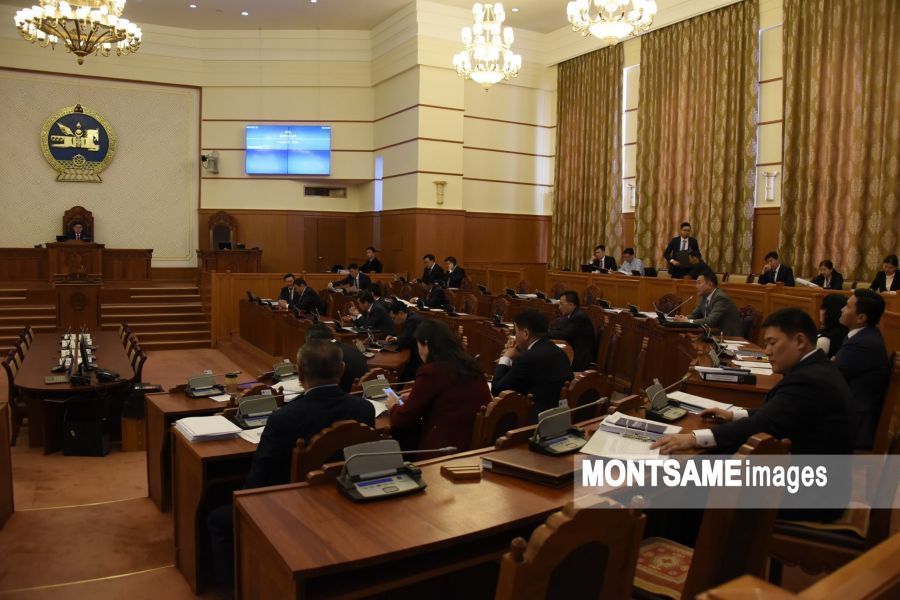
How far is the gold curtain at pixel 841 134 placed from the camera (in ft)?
30.3

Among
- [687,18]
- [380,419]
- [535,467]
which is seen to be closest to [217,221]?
[687,18]

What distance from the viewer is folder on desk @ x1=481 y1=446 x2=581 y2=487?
7.52 ft

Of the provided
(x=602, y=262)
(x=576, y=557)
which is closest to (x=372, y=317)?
(x=602, y=262)

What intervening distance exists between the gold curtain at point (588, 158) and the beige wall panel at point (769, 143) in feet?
9.59

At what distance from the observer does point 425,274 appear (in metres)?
12.6

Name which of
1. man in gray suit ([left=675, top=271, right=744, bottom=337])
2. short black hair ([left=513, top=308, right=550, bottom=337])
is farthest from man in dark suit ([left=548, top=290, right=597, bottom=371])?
short black hair ([left=513, top=308, right=550, bottom=337])

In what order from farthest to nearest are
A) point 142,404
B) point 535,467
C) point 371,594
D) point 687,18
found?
point 687,18
point 142,404
point 535,467
point 371,594

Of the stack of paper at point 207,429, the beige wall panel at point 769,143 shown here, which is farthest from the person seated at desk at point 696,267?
the stack of paper at point 207,429

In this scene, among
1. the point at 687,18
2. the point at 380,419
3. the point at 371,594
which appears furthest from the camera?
the point at 687,18

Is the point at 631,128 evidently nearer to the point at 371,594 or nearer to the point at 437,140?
the point at 437,140

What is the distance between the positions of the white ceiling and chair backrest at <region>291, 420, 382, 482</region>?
11.8m

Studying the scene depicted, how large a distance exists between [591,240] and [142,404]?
9.77 metres

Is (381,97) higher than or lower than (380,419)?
higher

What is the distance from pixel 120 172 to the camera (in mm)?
15164
